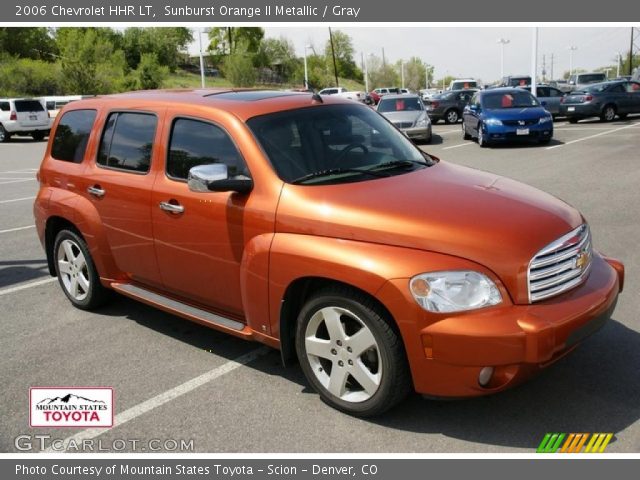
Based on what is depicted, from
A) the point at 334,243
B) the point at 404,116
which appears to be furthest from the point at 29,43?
the point at 334,243

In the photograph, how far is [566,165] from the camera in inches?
530

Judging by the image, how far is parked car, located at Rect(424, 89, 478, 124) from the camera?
2923 cm

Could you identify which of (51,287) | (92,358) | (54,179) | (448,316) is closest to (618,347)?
(448,316)

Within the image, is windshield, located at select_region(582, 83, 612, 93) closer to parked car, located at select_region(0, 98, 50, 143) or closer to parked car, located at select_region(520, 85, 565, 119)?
parked car, located at select_region(520, 85, 565, 119)

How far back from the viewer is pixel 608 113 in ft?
82.6

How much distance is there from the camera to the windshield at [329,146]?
4.11m

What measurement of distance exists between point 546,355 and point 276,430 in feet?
4.97

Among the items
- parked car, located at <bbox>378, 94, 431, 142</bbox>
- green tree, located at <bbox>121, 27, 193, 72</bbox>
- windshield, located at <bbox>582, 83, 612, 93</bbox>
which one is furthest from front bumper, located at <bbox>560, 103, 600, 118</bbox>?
green tree, located at <bbox>121, 27, 193, 72</bbox>

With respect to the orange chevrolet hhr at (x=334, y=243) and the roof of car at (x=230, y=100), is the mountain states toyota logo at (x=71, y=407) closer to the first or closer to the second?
the orange chevrolet hhr at (x=334, y=243)

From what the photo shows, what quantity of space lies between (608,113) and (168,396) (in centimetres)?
2512

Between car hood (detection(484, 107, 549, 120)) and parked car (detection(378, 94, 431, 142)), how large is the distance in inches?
99.6

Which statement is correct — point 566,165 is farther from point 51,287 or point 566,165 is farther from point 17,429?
point 17,429

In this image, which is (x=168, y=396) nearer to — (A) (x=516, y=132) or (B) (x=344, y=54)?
(A) (x=516, y=132)

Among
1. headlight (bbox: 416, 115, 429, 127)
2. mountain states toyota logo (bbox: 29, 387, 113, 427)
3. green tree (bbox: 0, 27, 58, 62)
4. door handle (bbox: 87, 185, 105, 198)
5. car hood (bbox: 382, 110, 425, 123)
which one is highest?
green tree (bbox: 0, 27, 58, 62)
